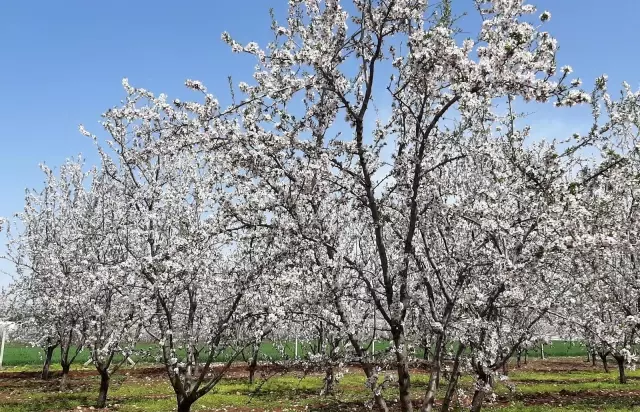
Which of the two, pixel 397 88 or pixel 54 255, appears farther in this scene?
pixel 54 255

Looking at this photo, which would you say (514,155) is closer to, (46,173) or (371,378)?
(371,378)

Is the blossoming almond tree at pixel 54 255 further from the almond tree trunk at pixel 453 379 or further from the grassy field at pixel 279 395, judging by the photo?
the almond tree trunk at pixel 453 379

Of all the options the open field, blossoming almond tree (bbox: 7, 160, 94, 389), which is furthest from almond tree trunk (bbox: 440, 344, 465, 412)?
blossoming almond tree (bbox: 7, 160, 94, 389)

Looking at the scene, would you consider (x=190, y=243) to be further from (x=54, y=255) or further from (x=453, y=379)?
(x=54, y=255)

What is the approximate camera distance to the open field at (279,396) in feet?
58.0

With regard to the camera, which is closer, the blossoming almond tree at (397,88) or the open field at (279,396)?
the blossoming almond tree at (397,88)

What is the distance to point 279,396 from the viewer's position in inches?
849

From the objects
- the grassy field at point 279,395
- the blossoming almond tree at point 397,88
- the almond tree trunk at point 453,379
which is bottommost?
the grassy field at point 279,395

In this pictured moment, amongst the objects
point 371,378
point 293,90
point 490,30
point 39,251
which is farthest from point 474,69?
point 39,251

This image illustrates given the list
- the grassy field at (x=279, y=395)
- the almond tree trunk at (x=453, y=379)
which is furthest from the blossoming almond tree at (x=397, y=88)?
the grassy field at (x=279, y=395)

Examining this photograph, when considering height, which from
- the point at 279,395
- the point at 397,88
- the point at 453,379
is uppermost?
the point at 397,88

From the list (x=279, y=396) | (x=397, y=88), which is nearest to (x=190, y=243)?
(x=397, y=88)

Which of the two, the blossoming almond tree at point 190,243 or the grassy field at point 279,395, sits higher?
the blossoming almond tree at point 190,243

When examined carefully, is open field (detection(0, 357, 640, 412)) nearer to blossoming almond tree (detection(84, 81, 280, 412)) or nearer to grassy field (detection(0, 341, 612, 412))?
grassy field (detection(0, 341, 612, 412))
